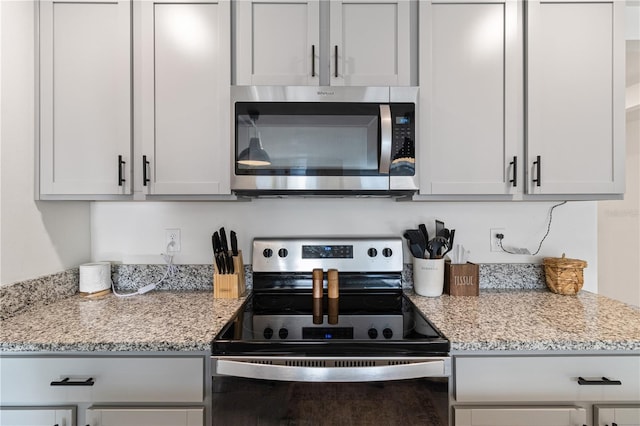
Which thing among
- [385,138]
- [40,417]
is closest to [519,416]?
[385,138]

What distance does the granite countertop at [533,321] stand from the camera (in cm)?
102

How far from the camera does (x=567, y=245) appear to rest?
171 centimetres

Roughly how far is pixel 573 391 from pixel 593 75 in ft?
4.08

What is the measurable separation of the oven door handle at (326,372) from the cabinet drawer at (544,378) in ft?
0.60

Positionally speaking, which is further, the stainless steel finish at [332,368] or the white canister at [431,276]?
the white canister at [431,276]

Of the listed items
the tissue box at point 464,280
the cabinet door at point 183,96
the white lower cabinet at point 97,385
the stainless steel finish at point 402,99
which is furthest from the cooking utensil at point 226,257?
the tissue box at point 464,280

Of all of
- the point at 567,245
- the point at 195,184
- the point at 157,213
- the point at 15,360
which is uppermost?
the point at 195,184

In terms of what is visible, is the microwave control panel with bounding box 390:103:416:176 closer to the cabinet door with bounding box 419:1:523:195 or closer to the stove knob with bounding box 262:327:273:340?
the cabinet door with bounding box 419:1:523:195

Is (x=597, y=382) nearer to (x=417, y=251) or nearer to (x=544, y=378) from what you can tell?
(x=544, y=378)

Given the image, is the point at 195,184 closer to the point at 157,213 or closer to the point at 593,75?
the point at 157,213

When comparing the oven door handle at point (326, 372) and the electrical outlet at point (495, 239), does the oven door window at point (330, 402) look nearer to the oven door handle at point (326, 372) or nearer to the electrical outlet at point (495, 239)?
the oven door handle at point (326, 372)

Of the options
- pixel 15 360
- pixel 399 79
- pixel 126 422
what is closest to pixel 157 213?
pixel 15 360

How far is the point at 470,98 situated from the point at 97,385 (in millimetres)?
1714

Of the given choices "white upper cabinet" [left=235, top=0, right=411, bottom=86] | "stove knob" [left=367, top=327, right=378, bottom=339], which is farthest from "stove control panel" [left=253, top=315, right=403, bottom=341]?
"white upper cabinet" [left=235, top=0, right=411, bottom=86]
